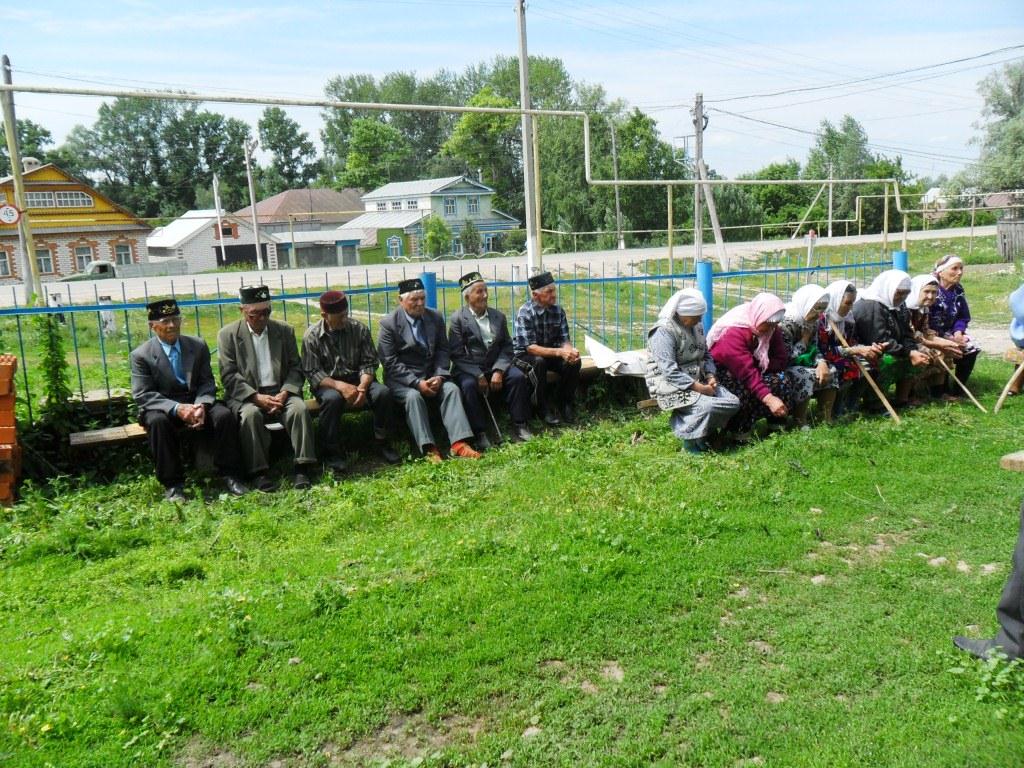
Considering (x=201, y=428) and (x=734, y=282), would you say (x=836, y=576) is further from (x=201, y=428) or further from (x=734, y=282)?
(x=734, y=282)

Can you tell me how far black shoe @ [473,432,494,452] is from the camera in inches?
275

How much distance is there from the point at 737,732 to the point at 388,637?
1539mm

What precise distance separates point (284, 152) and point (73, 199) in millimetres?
54045

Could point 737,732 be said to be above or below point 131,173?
below

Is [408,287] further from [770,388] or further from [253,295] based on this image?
[770,388]

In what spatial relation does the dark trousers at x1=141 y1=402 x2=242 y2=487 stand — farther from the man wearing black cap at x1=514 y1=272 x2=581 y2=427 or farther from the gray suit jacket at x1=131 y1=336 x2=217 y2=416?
the man wearing black cap at x1=514 y1=272 x2=581 y2=427

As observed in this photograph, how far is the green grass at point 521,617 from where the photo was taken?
10.4ft

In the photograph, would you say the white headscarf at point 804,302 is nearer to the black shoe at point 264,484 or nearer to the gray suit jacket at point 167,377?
the black shoe at point 264,484

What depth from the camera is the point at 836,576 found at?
443 centimetres

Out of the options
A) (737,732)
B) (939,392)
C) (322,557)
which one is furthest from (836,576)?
(939,392)

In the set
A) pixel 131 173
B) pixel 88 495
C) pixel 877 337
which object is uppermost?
pixel 131 173

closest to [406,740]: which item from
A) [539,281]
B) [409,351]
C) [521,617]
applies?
[521,617]

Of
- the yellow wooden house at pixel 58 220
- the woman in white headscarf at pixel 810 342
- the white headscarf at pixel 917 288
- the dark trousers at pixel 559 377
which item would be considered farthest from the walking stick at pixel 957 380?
the yellow wooden house at pixel 58 220

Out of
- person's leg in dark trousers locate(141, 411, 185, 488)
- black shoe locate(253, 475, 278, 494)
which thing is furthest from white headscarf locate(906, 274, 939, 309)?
person's leg in dark trousers locate(141, 411, 185, 488)
